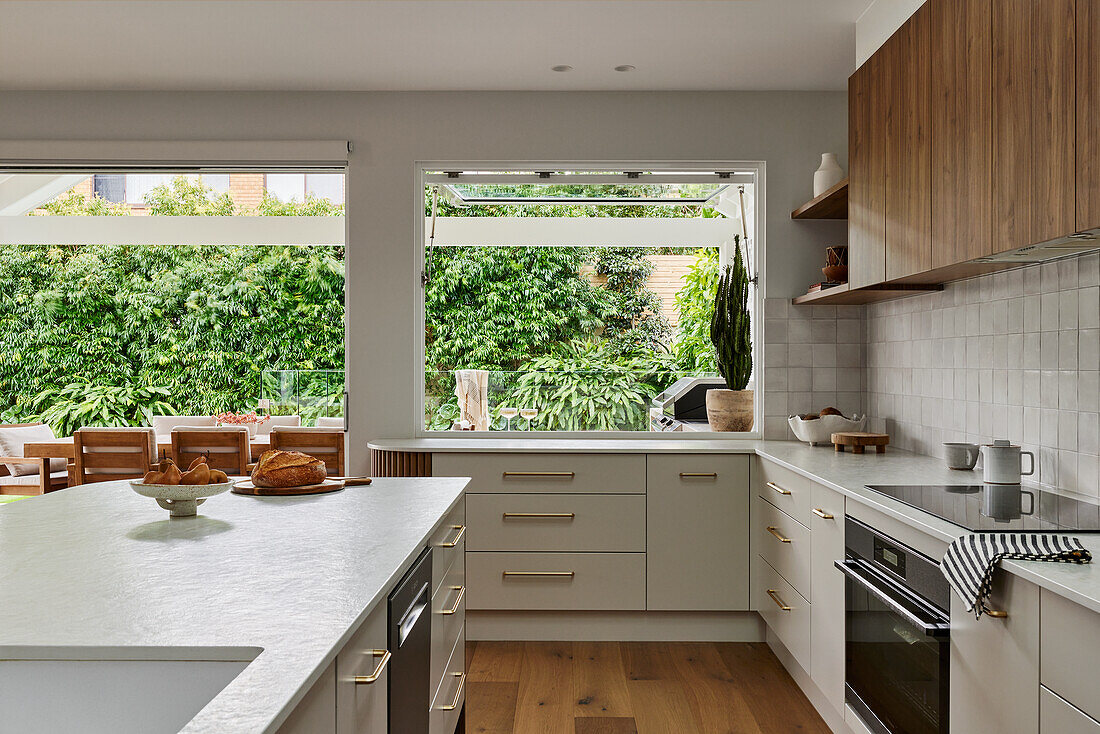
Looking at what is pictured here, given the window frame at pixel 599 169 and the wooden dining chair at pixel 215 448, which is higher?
the window frame at pixel 599 169

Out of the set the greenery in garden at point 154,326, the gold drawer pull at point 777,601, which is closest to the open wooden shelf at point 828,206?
the gold drawer pull at point 777,601

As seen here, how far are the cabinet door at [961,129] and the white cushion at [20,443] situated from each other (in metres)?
5.71

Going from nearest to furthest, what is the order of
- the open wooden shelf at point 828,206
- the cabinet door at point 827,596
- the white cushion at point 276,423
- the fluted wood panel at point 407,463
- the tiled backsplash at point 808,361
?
the cabinet door at point 827,596 → the open wooden shelf at point 828,206 → the fluted wood panel at point 407,463 → the tiled backsplash at point 808,361 → the white cushion at point 276,423

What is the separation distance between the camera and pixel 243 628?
1078 millimetres

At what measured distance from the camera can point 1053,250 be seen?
2.10 metres

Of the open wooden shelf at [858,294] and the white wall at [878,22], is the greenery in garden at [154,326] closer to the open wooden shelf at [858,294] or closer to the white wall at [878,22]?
the open wooden shelf at [858,294]

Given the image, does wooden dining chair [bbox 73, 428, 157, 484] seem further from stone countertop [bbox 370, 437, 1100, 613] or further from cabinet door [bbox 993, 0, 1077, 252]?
cabinet door [bbox 993, 0, 1077, 252]

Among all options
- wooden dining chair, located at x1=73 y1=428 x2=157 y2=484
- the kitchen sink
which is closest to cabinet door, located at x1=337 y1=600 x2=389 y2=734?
the kitchen sink

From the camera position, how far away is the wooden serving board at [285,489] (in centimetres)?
220

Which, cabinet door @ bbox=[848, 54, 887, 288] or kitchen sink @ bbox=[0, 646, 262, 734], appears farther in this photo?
cabinet door @ bbox=[848, 54, 887, 288]

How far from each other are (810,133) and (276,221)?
3.59m

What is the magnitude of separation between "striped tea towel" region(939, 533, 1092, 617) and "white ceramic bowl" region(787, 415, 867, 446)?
1.92m

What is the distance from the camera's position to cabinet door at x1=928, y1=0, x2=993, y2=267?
2102 mm

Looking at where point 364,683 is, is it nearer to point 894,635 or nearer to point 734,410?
point 894,635
